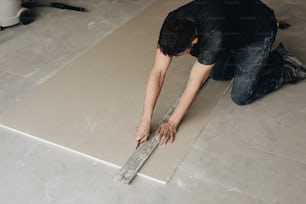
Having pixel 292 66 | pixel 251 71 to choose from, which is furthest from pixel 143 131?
pixel 292 66

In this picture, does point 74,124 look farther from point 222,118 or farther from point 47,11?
point 47,11

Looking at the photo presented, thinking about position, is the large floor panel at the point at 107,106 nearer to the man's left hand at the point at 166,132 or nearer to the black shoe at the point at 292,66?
the man's left hand at the point at 166,132

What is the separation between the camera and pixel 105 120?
104 inches

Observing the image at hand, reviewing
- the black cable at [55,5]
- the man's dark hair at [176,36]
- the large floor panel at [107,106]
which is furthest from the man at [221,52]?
the black cable at [55,5]

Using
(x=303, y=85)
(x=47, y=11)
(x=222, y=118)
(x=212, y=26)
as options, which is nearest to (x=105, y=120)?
(x=222, y=118)

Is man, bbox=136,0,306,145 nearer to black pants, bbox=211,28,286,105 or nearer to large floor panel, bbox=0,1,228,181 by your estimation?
black pants, bbox=211,28,286,105

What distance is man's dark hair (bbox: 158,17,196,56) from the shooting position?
2014 millimetres

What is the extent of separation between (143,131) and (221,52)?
27.7 inches

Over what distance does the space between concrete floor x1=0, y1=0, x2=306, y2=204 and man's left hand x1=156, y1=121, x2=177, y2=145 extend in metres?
0.18

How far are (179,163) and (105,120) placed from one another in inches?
25.5

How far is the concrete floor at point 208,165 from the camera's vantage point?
2109mm

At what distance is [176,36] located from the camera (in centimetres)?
201

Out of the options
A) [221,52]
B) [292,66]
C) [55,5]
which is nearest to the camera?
[221,52]

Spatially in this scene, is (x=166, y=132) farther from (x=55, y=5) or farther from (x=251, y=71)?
(x=55, y=5)
